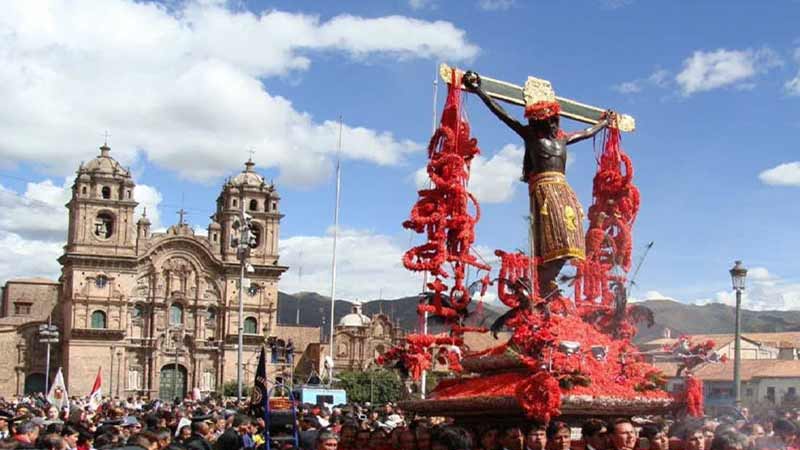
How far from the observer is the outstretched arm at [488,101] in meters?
14.1

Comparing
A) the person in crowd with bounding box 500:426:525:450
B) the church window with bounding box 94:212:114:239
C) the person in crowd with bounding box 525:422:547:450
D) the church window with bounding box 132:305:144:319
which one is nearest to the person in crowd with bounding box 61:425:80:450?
the person in crowd with bounding box 500:426:525:450

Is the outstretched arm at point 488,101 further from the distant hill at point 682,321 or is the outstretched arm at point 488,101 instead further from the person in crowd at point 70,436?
the person in crowd at point 70,436

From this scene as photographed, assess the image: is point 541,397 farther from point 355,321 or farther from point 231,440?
point 355,321

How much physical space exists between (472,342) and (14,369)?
3020cm

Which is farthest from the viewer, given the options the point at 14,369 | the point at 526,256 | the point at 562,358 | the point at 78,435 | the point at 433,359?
the point at 14,369

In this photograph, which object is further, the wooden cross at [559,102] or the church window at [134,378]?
the church window at [134,378]

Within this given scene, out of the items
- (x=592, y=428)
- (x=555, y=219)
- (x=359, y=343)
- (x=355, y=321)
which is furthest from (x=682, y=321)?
(x=355, y=321)

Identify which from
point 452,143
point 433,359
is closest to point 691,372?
point 433,359

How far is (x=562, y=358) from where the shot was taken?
1188 centimetres

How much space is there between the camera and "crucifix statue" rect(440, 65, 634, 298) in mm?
13547

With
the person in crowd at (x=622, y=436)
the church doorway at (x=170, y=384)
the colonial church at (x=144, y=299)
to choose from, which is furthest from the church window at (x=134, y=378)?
the person in crowd at (x=622, y=436)

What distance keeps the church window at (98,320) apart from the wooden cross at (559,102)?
53.9 meters

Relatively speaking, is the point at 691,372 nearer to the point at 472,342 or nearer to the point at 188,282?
the point at 472,342

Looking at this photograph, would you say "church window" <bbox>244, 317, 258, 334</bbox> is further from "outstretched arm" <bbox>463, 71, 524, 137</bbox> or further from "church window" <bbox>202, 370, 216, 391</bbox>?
"outstretched arm" <bbox>463, 71, 524, 137</bbox>
